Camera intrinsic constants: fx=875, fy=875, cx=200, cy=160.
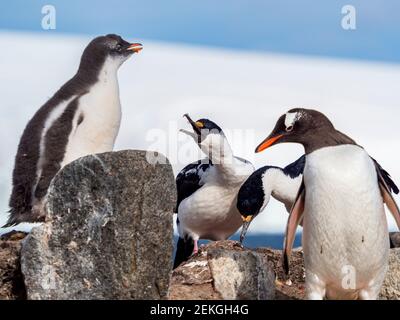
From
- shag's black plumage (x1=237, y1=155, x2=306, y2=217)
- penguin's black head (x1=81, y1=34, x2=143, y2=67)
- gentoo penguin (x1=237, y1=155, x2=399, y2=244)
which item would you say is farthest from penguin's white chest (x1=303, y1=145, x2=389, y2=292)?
penguin's black head (x1=81, y1=34, x2=143, y2=67)

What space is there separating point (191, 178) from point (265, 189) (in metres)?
0.93

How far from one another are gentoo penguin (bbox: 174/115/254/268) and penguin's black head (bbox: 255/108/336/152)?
6.84ft

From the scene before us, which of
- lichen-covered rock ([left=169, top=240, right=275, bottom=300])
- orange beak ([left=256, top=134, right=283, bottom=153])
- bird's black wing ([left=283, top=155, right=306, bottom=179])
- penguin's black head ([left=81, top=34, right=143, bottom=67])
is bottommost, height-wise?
lichen-covered rock ([left=169, top=240, right=275, bottom=300])

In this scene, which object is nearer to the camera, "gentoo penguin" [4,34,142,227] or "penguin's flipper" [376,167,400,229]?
"penguin's flipper" [376,167,400,229]

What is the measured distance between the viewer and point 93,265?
212 inches

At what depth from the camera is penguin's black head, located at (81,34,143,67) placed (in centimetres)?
789

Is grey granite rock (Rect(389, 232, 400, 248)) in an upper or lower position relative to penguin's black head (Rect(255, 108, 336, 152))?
lower

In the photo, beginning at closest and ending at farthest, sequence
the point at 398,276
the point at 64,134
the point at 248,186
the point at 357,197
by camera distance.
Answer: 1. the point at 357,197
2. the point at 398,276
3. the point at 64,134
4. the point at 248,186

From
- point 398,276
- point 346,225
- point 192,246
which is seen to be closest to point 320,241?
point 346,225

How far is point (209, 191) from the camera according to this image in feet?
28.9

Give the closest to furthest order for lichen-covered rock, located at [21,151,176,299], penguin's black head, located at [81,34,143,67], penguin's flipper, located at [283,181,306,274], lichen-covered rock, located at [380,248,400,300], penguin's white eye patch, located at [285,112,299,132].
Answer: lichen-covered rock, located at [21,151,176,299], penguin's white eye patch, located at [285,112,299,132], penguin's flipper, located at [283,181,306,274], lichen-covered rock, located at [380,248,400,300], penguin's black head, located at [81,34,143,67]

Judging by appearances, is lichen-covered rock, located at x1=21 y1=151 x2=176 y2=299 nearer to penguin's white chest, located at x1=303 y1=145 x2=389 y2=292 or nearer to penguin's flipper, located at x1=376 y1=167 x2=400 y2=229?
penguin's white chest, located at x1=303 y1=145 x2=389 y2=292
